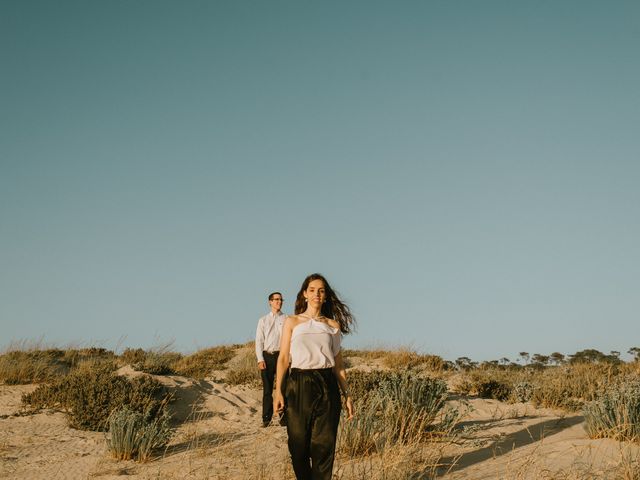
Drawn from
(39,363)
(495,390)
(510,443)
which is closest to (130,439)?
(510,443)

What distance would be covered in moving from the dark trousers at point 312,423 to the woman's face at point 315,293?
61cm

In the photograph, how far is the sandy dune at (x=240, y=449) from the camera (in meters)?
5.88

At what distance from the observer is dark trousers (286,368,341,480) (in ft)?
14.3

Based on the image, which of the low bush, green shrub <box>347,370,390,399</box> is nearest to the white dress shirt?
green shrub <box>347,370,390,399</box>

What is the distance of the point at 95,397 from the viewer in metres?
10.2

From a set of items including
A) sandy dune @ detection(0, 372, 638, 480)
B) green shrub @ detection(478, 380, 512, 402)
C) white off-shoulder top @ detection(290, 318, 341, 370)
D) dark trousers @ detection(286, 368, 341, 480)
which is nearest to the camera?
dark trousers @ detection(286, 368, 341, 480)

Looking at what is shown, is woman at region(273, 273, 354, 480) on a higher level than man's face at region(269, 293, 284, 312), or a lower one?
lower

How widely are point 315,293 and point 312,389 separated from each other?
821 mm

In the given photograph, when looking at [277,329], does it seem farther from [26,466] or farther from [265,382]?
[26,466]

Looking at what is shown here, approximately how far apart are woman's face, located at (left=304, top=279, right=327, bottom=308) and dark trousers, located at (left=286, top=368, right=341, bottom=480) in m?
0.61

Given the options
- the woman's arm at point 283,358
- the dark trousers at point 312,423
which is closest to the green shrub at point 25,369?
the woman's arm at point 283,358

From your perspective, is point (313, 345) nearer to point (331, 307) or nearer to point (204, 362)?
point (331, 307)

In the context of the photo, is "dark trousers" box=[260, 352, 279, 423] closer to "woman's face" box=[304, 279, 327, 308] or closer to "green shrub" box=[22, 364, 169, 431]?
"green shrub" box=[22, 364, 169, 431]

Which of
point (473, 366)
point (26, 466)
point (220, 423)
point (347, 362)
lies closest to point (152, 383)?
point (220, 423)
